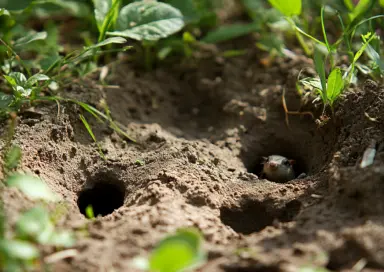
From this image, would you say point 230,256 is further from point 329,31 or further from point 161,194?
point 329,31

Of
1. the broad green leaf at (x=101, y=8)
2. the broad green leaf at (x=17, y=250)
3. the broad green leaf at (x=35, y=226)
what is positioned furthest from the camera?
the broad green leaf at (x=101, y=8)

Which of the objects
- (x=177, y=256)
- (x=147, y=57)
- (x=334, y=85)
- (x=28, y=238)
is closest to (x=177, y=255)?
(x=177, y=256)

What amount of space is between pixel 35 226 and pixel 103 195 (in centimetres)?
95

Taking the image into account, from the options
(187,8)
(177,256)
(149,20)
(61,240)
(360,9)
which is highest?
(187,8)

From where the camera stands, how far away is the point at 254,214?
7.97ft

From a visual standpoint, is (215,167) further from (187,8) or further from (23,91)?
(187,8)

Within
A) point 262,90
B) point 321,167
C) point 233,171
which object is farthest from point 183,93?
point 321,167

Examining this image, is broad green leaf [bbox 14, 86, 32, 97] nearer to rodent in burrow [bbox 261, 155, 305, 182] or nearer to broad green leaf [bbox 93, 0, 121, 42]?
broad green leaf [bbox 93, 0, 121, 42]

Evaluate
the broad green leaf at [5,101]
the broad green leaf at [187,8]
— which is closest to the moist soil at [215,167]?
the broad green leaf at [5,101]

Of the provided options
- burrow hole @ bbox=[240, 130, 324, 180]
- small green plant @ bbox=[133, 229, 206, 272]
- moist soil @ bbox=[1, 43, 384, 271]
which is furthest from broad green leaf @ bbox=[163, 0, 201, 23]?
small green plant @ bbox=[133, 229, 206, 272]

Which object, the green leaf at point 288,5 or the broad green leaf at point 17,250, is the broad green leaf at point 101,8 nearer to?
the green leaf at point 288,5

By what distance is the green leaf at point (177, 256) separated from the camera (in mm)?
1592

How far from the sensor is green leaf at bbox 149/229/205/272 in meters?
1.59

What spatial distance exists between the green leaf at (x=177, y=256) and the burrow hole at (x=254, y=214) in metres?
0.75
